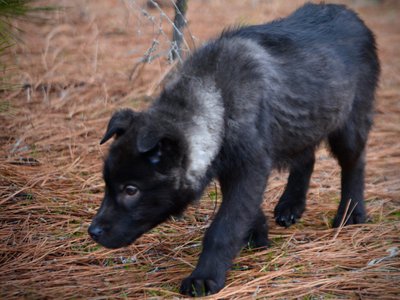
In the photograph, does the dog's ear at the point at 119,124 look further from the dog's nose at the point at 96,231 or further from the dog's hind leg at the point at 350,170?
the dog's hind leg at the point at 350,170

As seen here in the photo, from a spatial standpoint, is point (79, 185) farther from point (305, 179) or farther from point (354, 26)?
point (354, 26)

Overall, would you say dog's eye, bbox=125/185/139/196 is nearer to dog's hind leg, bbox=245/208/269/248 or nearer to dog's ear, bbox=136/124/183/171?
dog's ear, bbox=136/124/183/171

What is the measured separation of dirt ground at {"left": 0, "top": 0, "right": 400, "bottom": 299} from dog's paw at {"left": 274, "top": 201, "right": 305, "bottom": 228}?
0.28 ft

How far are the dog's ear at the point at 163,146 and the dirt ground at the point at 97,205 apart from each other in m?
0.78

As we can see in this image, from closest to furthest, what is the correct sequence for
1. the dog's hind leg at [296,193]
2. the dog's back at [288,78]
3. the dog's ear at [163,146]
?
the dog's ear at [163,146] → the dog's back at [288,78] → the dog's hind leg at [296,193]

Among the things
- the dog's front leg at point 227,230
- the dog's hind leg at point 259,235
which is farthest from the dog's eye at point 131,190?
the dog's hind leg at point 259,235

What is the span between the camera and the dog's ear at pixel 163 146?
358cm

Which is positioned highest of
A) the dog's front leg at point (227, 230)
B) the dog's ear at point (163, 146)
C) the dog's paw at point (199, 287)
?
the dog's ear at point (163, 146)

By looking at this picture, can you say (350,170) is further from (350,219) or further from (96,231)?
(96,231)

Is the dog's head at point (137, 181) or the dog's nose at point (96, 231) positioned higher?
the dog's head at point (137, 181)

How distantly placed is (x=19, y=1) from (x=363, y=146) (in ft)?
10.0

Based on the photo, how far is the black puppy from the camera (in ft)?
→ 12.2

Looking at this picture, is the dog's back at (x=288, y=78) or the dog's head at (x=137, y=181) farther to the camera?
the dog's back at (x=288, y=78)

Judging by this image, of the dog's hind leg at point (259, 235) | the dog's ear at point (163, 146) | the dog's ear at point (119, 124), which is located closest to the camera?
the dog's ear at point (163, 146)
